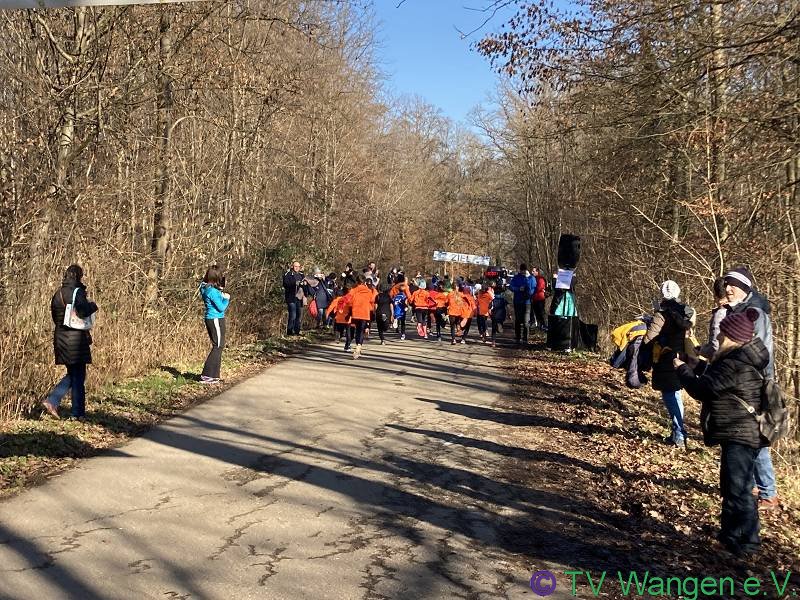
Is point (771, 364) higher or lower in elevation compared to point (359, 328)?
higher

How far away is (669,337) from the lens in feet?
28.9

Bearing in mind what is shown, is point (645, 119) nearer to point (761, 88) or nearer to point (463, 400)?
point (761, 88)

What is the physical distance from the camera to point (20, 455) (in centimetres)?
752

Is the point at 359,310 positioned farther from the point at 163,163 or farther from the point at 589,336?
the point at 589,336

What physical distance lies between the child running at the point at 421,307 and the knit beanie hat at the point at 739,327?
56.2ft

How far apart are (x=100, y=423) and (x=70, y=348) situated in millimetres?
972

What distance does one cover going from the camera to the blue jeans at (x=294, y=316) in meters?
20.8

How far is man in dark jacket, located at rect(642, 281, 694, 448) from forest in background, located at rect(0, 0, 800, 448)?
9.70 feet

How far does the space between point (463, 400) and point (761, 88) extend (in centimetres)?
652

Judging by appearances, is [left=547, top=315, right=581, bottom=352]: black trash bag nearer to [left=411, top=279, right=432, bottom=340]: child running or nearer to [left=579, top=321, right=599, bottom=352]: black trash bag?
[left=579, top=321, right=599, bottom=352]: black trash bag

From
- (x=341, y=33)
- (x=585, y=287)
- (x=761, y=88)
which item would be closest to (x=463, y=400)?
(x=761, y=88)

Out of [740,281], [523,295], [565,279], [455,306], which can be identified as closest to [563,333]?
[565,279]

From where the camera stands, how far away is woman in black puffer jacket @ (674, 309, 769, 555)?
580 cm

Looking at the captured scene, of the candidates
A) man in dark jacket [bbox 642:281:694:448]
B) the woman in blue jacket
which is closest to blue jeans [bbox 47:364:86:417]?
the woman in blue jacket
